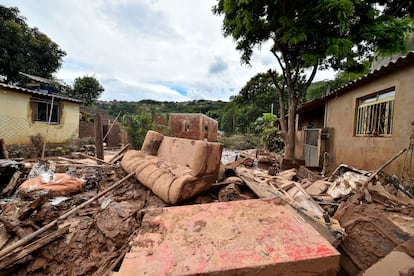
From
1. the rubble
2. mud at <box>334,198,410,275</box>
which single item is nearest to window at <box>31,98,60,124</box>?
the rubble

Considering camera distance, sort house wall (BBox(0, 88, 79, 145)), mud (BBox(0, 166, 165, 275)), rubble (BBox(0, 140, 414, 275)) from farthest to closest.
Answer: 1. house wall (BBox(0, 88, 79, 145))
2. mud (BBox(0, 166, 165, 275))
3. rubble (BBox(0, 140, 414, 275))

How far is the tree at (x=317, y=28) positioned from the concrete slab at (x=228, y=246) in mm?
5364

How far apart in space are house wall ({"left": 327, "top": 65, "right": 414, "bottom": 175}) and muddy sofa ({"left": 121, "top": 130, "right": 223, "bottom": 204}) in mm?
3671

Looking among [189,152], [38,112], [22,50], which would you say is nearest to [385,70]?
[189,152]

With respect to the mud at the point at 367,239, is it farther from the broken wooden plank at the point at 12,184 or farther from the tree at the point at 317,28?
the broken wooden plank at the point at 12,184

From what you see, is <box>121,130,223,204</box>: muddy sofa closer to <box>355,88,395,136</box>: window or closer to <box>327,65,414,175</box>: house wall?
<box>327,65,414,175</box>: house wall

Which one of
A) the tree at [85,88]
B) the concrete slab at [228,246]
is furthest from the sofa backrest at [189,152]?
the tree at [85,88]

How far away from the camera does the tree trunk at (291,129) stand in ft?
22.9

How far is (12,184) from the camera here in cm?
372

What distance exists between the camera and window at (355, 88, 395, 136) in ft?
12.9

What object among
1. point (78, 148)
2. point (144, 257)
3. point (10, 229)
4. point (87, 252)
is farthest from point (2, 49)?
point (144, 257)

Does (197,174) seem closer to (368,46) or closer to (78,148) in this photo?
(368,46)

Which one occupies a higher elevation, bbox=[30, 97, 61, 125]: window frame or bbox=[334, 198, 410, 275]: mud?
bbox=[30, 97, 61, 125]: window frame

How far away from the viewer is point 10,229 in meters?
2.06
